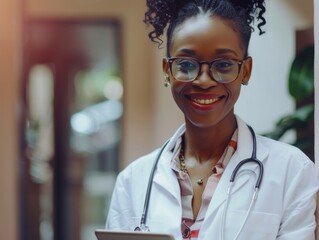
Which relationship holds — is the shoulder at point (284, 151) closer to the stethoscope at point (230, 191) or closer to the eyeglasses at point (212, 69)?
the stethoscope at point (230, 191)

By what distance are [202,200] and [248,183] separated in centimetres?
10

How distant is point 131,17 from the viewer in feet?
14.6

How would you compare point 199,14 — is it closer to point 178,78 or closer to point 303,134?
point 178,78

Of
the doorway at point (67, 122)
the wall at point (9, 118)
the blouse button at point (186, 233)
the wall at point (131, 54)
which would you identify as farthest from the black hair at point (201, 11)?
the doorway at point (67, 122)

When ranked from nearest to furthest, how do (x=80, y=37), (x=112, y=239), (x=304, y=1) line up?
(x=112, y=239), (x=304, y=1), (x=80, y=37)

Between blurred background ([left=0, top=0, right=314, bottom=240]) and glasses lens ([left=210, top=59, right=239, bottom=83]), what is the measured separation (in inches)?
62.6

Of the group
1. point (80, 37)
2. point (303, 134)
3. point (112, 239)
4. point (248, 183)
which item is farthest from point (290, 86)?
point (80, 37)

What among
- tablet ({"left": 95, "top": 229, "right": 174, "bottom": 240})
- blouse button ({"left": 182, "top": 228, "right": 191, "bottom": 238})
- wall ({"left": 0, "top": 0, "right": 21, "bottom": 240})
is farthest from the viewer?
wall ({"left": 0, "top": 0, "right": 21, "bottom": 240})

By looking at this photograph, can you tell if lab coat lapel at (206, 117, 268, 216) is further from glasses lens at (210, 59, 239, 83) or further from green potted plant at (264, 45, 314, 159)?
green potted plant at (264, 45, 314, 159)

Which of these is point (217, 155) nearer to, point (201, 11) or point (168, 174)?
point (168, 174)

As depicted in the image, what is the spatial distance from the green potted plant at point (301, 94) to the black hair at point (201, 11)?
63 centimetres

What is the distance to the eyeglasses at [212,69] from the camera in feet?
4.58

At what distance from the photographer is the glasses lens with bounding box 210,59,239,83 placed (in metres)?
1.39

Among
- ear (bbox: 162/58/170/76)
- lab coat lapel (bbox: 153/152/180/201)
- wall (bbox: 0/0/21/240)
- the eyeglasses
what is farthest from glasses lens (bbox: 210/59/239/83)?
wall (bbox: 0/0/21/240)
